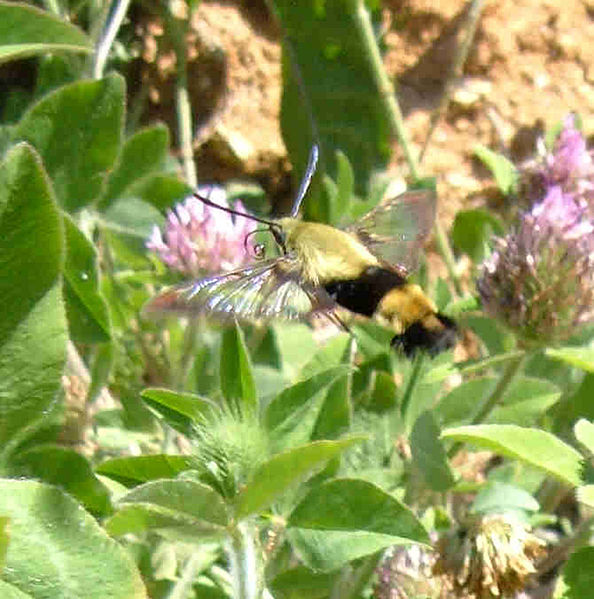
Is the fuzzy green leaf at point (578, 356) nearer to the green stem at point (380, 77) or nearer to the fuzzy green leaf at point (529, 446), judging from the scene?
the fuzzy green leaf at point (529, 446)

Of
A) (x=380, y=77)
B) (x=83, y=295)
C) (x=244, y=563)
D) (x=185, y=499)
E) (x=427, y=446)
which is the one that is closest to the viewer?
(x=185, y=499)

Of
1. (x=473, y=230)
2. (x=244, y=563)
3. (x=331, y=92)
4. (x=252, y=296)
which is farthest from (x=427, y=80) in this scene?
(x=244, y=563)

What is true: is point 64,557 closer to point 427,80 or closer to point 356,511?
point 356,511

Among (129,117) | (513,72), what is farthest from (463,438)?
(513,72)

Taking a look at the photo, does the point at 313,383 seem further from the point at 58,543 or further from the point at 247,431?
the point at 58,543

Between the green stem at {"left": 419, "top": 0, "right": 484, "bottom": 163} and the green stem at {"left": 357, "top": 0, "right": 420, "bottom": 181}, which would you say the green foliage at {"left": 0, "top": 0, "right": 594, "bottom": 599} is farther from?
the green stem at {"left": 419, "top": 0, "right": 484, "bottom": 163}

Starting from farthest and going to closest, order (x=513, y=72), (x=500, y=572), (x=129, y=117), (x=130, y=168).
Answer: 1. (x=513, y=72)
2. (x=129, y=117)
3. (x=130, y=168)
4. (x=500, y=572)

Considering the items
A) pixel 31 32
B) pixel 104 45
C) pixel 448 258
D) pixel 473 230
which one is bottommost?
pixel 448 258

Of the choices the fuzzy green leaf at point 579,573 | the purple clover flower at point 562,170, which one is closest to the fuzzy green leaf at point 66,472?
the fuzzy green leaf at point 579,573

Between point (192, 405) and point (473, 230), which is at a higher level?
point (192, 405)
